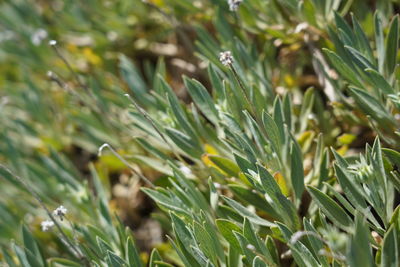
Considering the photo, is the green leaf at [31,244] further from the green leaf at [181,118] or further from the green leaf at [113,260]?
the green leaf at [181,118]

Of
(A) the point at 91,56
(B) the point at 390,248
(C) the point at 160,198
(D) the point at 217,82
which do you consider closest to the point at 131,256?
(C) the point at 160,198

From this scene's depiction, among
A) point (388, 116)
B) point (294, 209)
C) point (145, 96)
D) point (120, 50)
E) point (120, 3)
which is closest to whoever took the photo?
point (294, 209)

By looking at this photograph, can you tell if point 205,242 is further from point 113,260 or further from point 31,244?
point 31,244

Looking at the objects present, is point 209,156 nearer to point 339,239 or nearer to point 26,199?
point 339,239

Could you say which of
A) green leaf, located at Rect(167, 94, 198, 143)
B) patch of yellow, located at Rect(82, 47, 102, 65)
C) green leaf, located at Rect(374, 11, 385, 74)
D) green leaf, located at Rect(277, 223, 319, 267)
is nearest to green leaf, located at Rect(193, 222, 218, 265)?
green leaf, located at Rect(277, 223, 319, 267)

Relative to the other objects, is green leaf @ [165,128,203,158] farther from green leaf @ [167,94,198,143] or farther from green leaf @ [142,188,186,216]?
green leaf @ [142,188,186,216]

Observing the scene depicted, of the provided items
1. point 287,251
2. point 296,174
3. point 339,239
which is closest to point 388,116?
point 296,174

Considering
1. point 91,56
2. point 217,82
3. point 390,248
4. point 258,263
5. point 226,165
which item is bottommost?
point 390,248

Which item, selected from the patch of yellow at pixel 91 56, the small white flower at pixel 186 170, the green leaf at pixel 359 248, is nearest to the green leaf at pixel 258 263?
the green leaf at pixel 359 248
